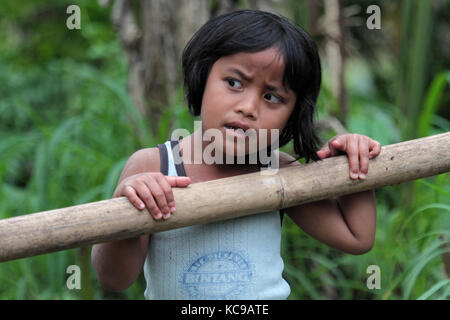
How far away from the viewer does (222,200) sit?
1113mm

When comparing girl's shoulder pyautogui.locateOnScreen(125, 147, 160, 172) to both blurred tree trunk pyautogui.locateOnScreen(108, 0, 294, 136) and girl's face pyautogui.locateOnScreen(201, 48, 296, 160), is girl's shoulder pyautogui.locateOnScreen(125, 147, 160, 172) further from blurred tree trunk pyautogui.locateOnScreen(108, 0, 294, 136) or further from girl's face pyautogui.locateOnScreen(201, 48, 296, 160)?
blurred tree trunk pyautogui.locateOnScreen(108, 0, 294, 136)

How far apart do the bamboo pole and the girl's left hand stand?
0.05 feet

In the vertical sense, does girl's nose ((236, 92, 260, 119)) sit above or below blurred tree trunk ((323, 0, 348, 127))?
below

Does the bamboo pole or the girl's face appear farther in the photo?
the girl's face

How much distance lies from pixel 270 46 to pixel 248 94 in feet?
0.36

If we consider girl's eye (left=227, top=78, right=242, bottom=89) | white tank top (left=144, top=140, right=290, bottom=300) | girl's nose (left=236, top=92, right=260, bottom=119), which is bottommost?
white tank top (left=144, top=140, right=290, bottom=300)

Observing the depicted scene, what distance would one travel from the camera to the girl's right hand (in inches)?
41.8

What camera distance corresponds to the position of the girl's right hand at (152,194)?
106 cm

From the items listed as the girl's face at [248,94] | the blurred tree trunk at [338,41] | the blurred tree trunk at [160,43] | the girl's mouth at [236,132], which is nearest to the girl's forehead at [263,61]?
the girl's face at [248,94]

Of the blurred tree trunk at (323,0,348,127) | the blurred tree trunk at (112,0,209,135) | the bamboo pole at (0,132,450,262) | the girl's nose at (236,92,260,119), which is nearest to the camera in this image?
the bamboo pole at (0,132,450,262)

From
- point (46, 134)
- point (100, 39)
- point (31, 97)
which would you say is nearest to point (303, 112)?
point (46, 134)

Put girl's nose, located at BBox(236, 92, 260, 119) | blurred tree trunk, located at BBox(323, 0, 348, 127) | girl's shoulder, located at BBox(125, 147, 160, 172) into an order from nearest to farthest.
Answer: girl's nose, located at BBox(236, 92, 260, 119), girl's shoulder, located at BBox(125, 147, 160, 172), blurred tree trunk, located at BBox(323, 0, 348, 127)

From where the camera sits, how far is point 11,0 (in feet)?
16.1

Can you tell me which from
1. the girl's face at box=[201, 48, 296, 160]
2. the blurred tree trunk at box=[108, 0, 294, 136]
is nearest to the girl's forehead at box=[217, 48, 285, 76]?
the girl's face at box=[201, 48, 296, 160]
